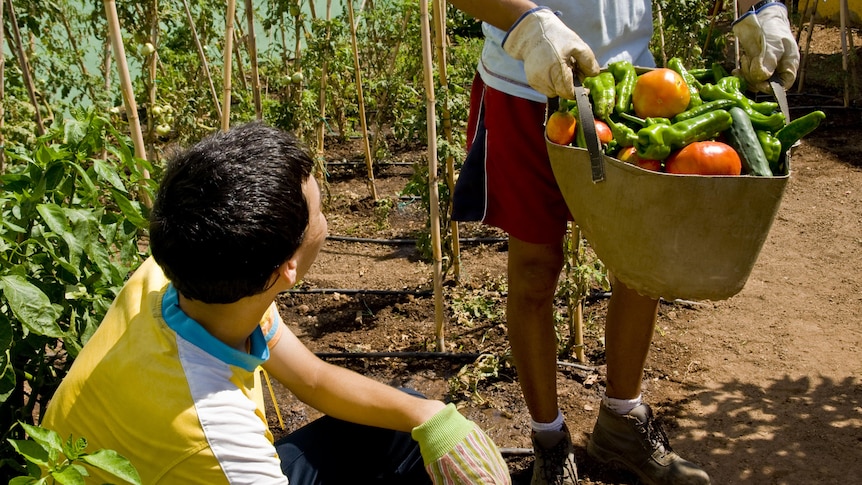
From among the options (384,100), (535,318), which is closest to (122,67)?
(535,318)

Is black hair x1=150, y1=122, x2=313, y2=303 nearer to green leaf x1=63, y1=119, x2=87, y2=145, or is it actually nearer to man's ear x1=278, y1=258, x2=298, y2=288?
man's ear x1=278, y1=258, x2=298, y2=288

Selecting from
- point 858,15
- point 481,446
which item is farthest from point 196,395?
point 858,15

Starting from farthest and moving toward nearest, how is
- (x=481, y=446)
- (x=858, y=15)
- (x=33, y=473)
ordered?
(x=858, y=15)
(x=481, y=446)
(x=33, y=473)

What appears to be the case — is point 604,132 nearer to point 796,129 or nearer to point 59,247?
point 796,129

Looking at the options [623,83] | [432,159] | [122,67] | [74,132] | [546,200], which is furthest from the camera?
[432,159]

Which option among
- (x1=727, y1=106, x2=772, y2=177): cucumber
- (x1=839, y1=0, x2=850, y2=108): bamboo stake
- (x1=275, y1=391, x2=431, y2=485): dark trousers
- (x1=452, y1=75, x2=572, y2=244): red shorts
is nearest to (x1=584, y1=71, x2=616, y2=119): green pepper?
(x1=727, y1=106, x2=772, y2=177): cucumber

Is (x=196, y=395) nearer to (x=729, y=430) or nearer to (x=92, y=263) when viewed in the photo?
(x=92, y=263)

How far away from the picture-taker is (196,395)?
1.39 m

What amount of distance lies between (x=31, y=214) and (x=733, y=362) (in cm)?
242

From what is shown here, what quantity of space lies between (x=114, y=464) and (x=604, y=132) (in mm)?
1124

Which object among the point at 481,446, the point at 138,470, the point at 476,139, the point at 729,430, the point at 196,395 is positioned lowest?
the point at 729,430

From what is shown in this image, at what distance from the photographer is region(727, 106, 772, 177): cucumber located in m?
1.64

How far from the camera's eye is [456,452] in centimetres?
162

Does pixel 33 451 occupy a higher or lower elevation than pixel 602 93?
lower
